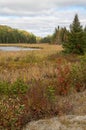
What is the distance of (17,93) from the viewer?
6.38 meters

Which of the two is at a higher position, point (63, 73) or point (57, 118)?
point (63, 73)

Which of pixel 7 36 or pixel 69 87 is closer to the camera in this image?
pixel 69 87

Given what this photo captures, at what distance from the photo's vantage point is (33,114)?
206 inches

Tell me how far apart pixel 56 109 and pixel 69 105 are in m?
0.38

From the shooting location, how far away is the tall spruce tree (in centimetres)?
2467

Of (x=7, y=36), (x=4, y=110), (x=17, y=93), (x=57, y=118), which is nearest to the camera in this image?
(x=4, y=110)

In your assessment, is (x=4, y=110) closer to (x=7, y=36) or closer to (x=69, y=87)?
(x=69, y=87)

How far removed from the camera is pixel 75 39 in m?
24.6

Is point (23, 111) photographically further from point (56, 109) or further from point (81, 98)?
point (81, 98)

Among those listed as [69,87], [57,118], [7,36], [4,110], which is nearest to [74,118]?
[57,118]

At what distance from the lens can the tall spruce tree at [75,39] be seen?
24.7m

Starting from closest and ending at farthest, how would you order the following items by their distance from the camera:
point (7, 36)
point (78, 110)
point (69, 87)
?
point (78, 110) → point (69, 87) → point (7, 36)

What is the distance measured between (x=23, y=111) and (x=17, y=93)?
1333 mm

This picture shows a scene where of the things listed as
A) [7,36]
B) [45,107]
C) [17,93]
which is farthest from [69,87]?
[7,36]
